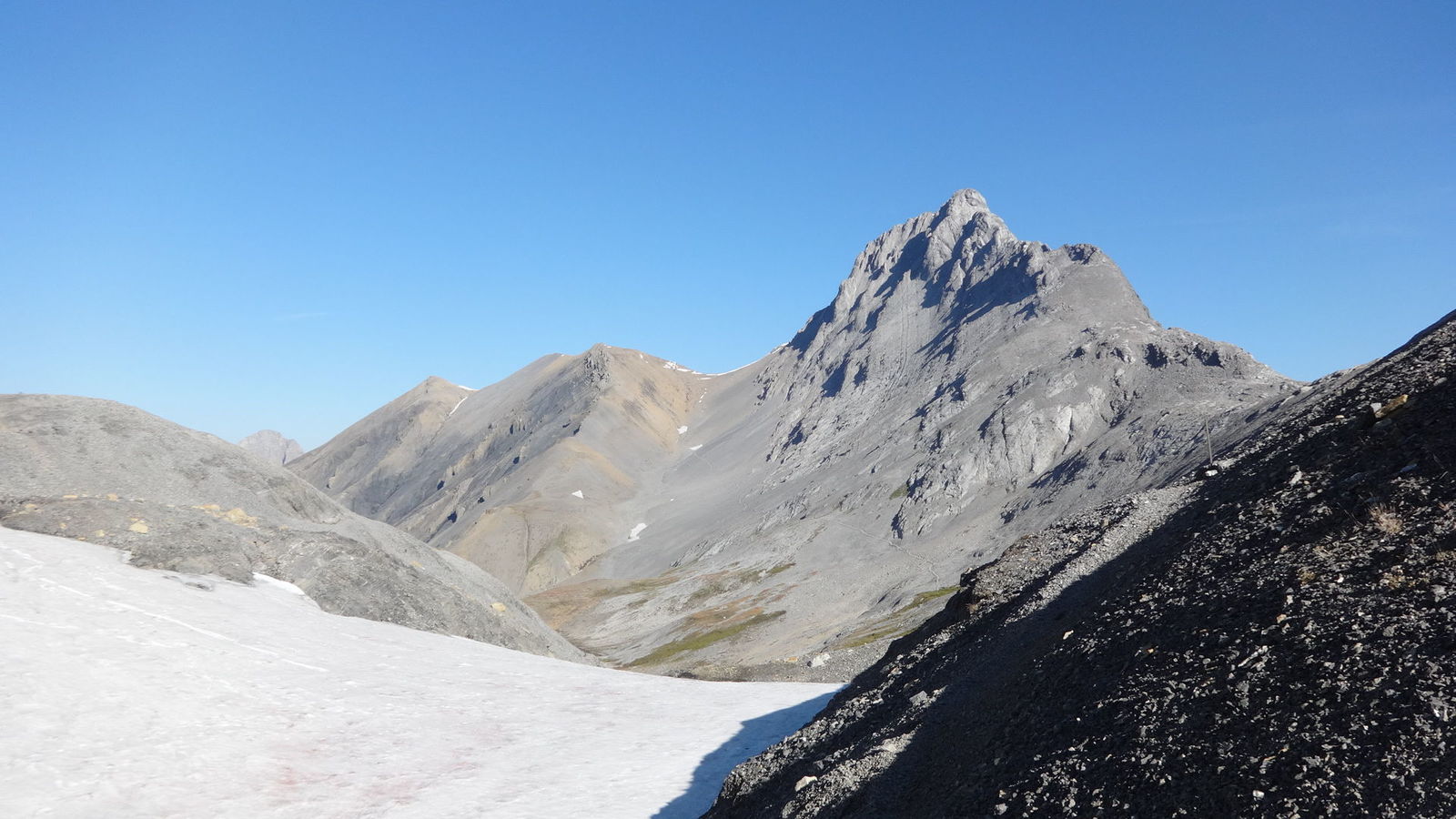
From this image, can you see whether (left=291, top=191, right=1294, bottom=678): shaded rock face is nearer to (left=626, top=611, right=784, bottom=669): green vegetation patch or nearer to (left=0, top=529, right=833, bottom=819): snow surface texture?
(left=626, top=611, right=784, bottom=669): green vegetation patch

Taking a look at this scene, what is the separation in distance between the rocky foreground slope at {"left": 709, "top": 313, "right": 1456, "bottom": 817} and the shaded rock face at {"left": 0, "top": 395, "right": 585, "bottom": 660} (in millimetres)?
27237

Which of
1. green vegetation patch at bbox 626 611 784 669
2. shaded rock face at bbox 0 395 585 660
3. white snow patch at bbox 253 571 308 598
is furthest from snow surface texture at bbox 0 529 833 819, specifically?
green vegetation patch at bbox 626 611 784 669

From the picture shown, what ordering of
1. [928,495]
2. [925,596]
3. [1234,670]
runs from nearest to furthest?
[1234,670]
[925,596]
[928,495]

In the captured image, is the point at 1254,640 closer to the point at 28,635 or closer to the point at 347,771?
the point at 347,771

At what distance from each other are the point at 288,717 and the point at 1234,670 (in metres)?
24.8

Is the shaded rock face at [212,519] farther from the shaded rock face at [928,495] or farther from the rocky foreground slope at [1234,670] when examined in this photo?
the shaded rock face at [928,495]

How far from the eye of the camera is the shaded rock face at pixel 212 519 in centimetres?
3559

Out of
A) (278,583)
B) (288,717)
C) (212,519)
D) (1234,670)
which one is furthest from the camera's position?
(212,519)

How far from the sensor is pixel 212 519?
40906 millimetres

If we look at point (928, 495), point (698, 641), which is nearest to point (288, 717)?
point (698, 641)

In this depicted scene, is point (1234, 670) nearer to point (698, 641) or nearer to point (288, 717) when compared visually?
point (288, 717)

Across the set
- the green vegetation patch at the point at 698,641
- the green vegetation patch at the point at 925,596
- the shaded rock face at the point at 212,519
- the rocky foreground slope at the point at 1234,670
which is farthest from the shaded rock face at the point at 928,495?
the rocky foreground slope at the point at 1234,670

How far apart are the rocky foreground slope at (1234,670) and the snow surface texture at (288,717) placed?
6.95 metres

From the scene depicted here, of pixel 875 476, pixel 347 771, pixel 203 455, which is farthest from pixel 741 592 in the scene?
pixel 347 771
